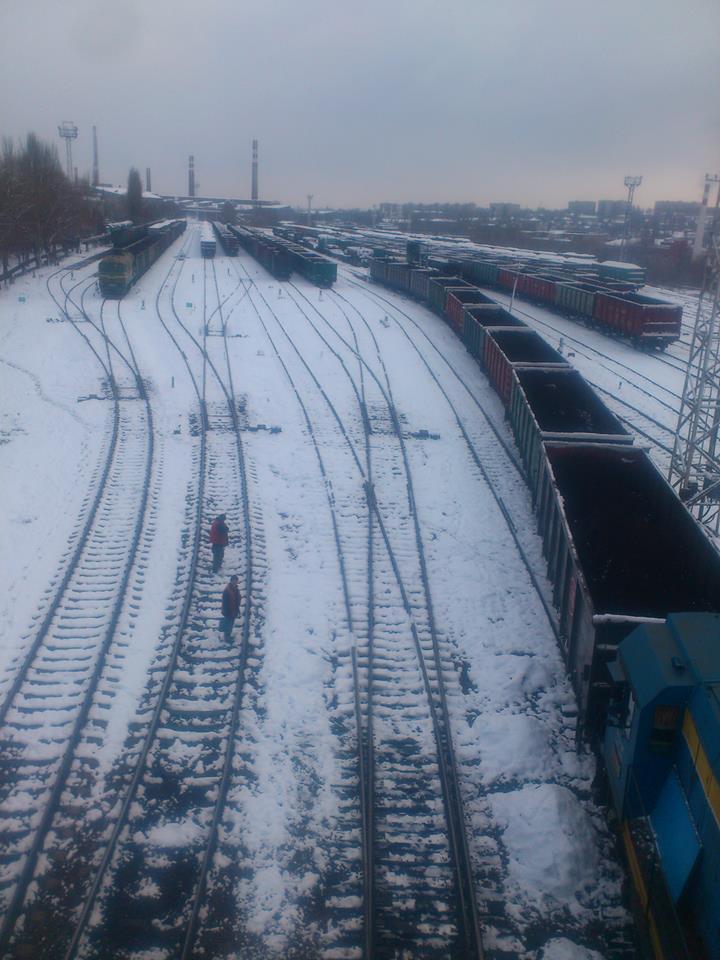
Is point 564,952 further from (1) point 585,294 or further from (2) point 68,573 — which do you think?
(1) point 585,294

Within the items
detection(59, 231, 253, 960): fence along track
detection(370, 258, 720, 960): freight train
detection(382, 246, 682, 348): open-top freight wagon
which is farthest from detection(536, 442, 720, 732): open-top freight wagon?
detection(382, 246, 682, 348): open-top freight wagon

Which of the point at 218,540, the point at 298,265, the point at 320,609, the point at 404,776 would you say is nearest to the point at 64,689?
the point at 218,540

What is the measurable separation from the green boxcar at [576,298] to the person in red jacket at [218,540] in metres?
26.5

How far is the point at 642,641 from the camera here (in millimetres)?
6422

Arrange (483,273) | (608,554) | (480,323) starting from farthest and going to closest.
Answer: (483,273), (480,323), (608,554)

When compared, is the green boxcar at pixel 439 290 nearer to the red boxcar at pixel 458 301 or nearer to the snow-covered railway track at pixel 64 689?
the red boxcar at pixel 458 301

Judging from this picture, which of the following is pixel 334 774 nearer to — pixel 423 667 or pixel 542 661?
pixel 423 667

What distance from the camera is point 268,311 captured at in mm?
34469

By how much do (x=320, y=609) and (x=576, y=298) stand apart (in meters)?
28.8

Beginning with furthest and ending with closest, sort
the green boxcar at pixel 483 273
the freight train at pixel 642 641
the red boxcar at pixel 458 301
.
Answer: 1. the green boxcar at pixel 483 273
2. the red boxcar at pixel 458 301
3. the freight train at pixel 642 641

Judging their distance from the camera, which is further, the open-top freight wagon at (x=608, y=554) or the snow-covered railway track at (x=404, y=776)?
the open-top freight wagon at (x=608, y=554)

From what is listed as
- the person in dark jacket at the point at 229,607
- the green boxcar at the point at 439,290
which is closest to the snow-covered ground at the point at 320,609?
the person in dark jacket at the point at 229,607

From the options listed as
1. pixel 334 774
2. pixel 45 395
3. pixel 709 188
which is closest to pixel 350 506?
pixel 334 774

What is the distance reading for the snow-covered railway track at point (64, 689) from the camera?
272 inches
